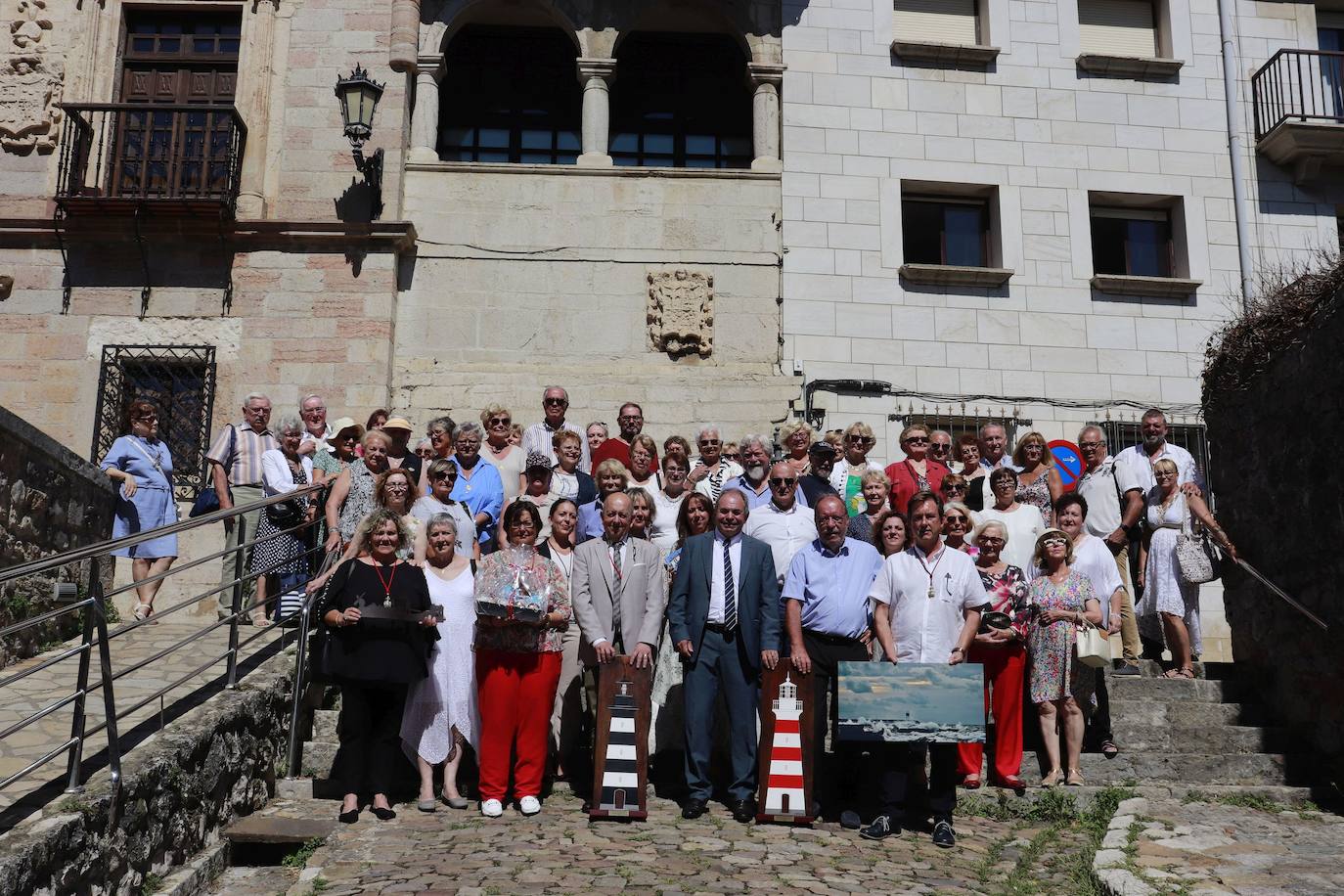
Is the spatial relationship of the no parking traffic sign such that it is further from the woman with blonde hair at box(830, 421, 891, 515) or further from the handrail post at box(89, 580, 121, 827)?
the handrail post at box(89, 580, 121, 827)

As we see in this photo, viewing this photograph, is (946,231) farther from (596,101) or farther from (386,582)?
(386,582)

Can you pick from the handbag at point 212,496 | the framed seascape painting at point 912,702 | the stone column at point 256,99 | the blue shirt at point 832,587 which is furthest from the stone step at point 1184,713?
the stone column at point 256,99

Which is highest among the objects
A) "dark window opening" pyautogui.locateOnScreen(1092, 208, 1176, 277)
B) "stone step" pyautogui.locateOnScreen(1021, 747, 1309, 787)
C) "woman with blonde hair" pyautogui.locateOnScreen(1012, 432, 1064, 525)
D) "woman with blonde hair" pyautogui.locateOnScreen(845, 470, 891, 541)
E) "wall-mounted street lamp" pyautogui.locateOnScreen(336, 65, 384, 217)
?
"wall-mounted street lamp" pyautogui.locateOnScreen(336, 65, 384, 217)

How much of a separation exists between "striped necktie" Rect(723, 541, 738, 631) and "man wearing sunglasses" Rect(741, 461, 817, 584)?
61 cm

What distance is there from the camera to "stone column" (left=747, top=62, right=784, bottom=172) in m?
13.8

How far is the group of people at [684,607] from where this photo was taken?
6531 mm

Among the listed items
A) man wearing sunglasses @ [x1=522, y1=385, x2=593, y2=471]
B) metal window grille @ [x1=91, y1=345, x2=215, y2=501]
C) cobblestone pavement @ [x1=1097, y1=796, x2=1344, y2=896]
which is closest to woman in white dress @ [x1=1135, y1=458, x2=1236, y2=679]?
cobblestone pavement @ [x1=1097, y1=796, x2=1344, y2=896]

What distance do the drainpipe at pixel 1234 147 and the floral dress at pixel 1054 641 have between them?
7.73 m

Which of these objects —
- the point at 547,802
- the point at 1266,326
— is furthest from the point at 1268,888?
the point at 1266,326

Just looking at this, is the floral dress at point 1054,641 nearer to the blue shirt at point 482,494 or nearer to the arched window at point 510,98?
the blue shirt at point 482,494

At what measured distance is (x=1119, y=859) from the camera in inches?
229

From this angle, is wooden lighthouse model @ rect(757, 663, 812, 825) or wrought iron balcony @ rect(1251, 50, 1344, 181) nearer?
wooden lighthouse model @ rect(757, 663, 812, 825)

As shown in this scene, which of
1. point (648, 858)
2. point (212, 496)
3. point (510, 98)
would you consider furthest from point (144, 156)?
point (648, 858)

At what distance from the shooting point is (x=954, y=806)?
267 inches
